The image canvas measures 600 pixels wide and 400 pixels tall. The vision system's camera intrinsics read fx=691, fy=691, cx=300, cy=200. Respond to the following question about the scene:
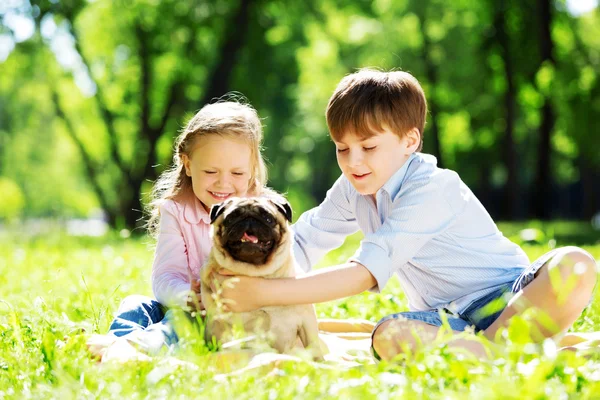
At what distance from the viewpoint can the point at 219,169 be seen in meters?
4.48

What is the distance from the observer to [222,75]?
17531mm

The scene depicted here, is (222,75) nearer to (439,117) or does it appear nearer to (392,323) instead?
(439,117)

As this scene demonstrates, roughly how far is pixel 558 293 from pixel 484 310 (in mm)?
491

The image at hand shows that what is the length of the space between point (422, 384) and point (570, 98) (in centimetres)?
1810

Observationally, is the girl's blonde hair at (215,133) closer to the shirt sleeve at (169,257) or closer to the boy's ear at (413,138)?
the shirt sleeve at (169,257)

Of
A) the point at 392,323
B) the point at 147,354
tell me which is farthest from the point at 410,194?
the point at 147,354

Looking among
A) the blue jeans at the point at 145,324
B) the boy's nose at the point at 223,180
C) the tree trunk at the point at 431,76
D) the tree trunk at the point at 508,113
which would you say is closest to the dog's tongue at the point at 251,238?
the blue jeans at the point at 145,324

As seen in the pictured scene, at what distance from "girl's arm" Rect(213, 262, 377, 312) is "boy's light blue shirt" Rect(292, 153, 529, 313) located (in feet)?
0.39

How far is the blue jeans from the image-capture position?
365 centimetres

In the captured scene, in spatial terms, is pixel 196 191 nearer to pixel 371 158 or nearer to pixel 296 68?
pixel 371 158

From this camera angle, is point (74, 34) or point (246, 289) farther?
point (74, 34)

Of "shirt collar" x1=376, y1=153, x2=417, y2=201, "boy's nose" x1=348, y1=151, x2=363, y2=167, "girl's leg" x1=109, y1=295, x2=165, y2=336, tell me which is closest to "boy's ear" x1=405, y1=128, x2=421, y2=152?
"shirt collar" x1=376, y1=153, x2=417, y2=201

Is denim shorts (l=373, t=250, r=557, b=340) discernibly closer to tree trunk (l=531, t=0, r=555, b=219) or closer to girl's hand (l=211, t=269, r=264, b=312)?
girl's hand (l=211, t=269, r=264, b=312)

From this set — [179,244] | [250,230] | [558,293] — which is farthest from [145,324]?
[558,293]
